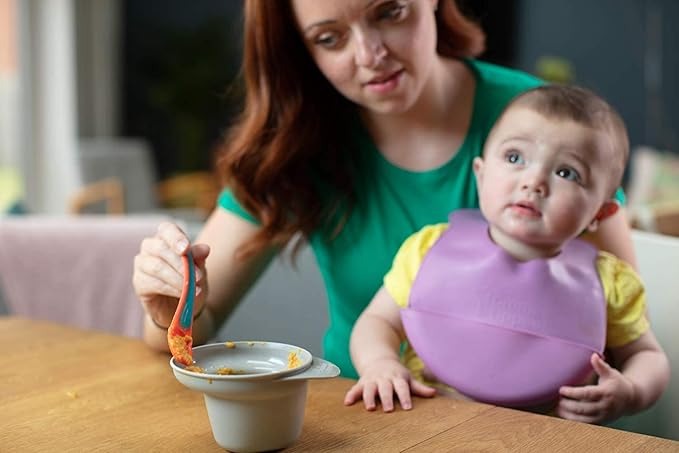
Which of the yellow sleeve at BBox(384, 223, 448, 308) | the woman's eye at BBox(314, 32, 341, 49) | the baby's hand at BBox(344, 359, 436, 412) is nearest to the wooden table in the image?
the baby's hand at BBox(344, 359, 436, 412)

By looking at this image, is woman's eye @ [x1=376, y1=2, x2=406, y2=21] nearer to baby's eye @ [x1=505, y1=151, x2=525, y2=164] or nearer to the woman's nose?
the woman's nose

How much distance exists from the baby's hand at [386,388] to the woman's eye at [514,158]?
13.9 inches

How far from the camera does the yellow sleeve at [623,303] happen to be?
1.50m

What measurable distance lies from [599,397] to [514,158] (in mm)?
364

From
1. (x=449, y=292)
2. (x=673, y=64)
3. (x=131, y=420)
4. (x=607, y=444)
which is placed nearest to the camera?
(x=607, y=444)

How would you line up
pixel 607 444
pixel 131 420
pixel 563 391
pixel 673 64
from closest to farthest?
1. pixel 607 444
2. pixel 131 420
3. pixel 563 391
4. pixel 673 64

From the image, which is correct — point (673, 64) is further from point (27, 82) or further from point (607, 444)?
point (607, 444)

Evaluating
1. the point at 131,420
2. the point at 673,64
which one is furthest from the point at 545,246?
the point at 673,64

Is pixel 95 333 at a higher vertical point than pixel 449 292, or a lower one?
lower

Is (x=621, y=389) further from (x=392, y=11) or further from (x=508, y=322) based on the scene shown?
(x=392, y=11)

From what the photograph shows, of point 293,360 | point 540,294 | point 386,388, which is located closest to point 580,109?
point 540,294

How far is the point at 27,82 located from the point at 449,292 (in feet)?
18.0

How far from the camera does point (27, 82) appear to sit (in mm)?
6438

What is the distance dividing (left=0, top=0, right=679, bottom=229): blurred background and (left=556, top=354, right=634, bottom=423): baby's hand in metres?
4.41
